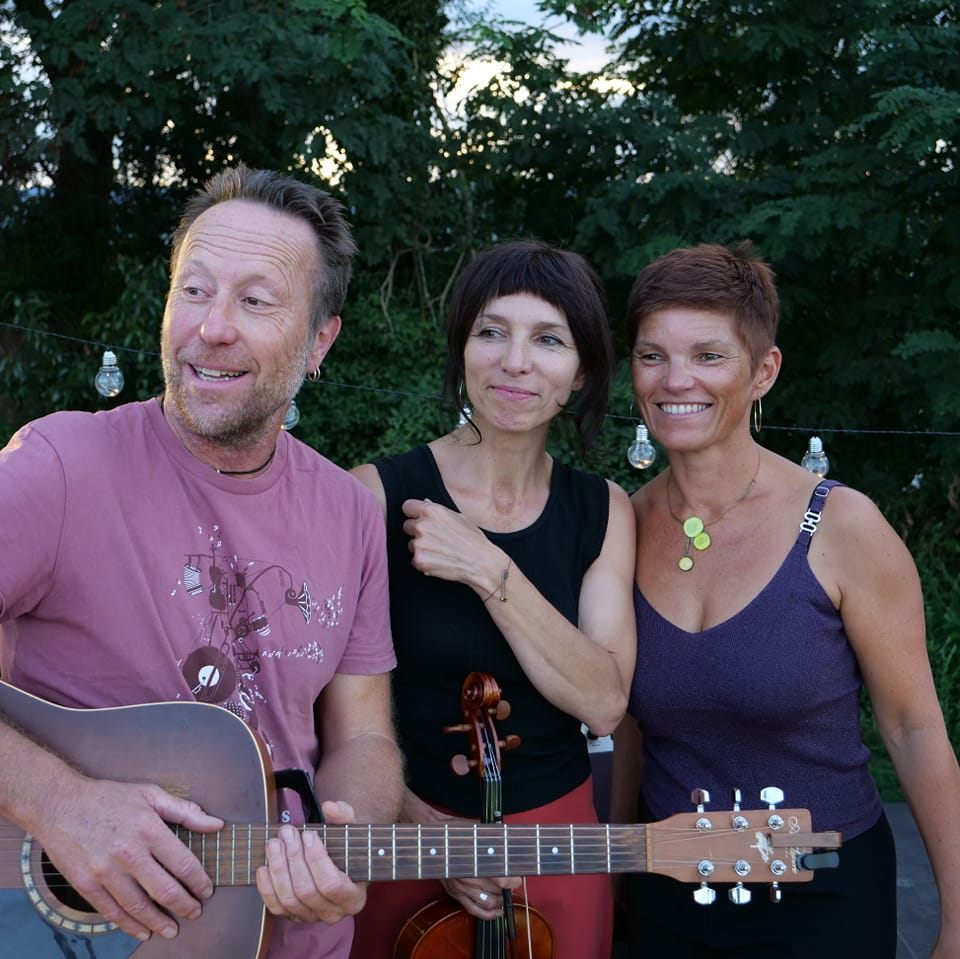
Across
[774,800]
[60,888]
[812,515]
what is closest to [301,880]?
[60,888]

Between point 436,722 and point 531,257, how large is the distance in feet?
3.58

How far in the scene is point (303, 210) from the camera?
223 cm

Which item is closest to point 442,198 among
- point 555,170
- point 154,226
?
point 555,170

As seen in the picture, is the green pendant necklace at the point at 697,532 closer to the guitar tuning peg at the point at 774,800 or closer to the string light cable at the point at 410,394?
the guitar tuning peg at the point at 774,800

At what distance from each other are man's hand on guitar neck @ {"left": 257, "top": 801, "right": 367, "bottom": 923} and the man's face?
0.75m

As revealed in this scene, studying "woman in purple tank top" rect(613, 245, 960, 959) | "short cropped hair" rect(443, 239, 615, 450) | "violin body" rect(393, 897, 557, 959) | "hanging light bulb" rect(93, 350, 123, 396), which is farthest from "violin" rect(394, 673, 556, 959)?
"hanging light bulb" rect(93, 350, 123, 396)

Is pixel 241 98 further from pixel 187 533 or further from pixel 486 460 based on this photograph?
pixel 187 533

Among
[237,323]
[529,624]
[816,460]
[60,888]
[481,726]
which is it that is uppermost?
[816,460]

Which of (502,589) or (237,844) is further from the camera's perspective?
(502,589)

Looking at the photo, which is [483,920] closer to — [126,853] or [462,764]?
[462,764]

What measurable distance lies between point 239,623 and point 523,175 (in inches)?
206

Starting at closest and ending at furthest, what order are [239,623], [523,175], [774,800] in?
1. [774,800]
2. [239,623]
3. [523,175]

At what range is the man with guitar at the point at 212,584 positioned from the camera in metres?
1.79

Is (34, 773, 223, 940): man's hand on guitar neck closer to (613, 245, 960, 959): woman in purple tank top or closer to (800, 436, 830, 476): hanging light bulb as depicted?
(613, 245, 960, 959): woman in purple tank top
